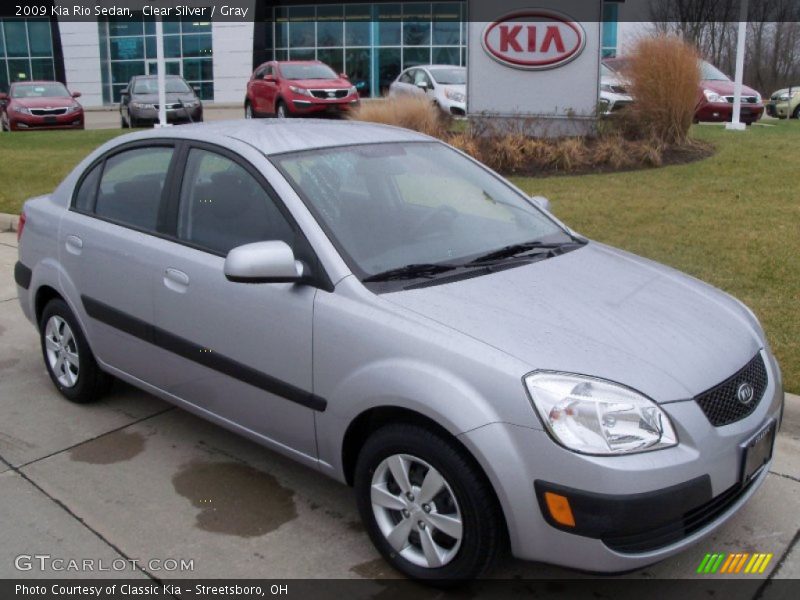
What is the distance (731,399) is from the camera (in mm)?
2959

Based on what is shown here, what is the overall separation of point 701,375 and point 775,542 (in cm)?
99

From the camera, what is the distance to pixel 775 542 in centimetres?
340

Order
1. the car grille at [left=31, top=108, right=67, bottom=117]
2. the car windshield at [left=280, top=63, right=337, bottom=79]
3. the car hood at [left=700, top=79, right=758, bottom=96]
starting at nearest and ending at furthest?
the car hood at [left=700, top=79, right=758, bottom=96] < the car windshield at [left=280, top=63, right=337, bottom=79] < the car grille at [left=31, top=108, right=67, bottom=117]

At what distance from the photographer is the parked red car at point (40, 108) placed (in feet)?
68.8

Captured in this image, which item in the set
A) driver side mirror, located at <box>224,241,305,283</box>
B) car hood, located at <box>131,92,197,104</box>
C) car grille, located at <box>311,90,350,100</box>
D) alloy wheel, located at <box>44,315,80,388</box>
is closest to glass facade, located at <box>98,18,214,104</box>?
car hood, located at <box>131,92,197,104</box>

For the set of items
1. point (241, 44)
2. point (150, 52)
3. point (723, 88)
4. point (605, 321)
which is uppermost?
point (241, 44)

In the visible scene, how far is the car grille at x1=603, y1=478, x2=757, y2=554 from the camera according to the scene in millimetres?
2701

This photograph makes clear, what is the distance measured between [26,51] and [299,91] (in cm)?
2827

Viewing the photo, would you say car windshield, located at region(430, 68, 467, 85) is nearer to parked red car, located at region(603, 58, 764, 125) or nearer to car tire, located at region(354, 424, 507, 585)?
parked red car, located at region(603, 58, 764, 125)

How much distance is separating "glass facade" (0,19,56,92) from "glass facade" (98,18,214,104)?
2.99 metres

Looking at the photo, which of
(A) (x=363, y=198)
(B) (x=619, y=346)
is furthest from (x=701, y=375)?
(A) (x=363, y=198)

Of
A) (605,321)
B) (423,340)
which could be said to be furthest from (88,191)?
(605,321)

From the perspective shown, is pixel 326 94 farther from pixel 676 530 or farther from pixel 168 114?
pixel 676 530

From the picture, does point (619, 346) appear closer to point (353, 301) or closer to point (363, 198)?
point (353, 301)
